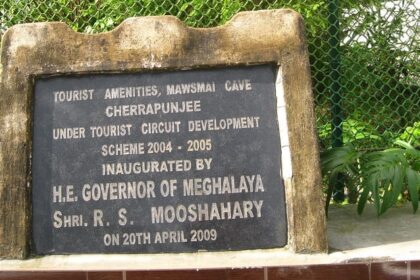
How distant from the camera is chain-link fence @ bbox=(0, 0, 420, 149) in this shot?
14.3 ft

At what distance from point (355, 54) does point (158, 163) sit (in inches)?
81.4

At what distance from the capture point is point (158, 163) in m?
3.04

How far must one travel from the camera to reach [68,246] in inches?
117

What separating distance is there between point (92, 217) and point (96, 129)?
0.44 m

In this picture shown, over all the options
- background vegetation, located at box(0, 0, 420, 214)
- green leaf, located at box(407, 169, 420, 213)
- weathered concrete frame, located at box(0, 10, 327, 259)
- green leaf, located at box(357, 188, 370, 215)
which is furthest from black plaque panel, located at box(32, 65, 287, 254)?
background vegetation, located at box(0, 0, 420, 214)

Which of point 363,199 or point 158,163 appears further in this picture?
point 363,199

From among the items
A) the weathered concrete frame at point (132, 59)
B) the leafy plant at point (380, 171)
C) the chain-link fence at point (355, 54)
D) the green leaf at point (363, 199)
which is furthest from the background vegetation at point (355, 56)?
the weathered concrete frame at point (132, 59)

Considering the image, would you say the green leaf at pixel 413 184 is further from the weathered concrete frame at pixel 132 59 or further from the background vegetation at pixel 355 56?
the background vegetation at pixel 355 56

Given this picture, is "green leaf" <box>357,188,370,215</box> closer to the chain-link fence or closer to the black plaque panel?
the black plaque panel

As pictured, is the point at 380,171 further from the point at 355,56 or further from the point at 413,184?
the point at 355,56

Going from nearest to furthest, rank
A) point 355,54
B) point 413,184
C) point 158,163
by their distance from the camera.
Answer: point 158,163 < point 413,184 < point 355,54

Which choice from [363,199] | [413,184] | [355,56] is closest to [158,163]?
[363,199]

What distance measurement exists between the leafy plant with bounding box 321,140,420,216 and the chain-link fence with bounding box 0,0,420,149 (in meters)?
0.64

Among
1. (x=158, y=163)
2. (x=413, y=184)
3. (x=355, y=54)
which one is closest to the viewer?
(x=158, y=163)
